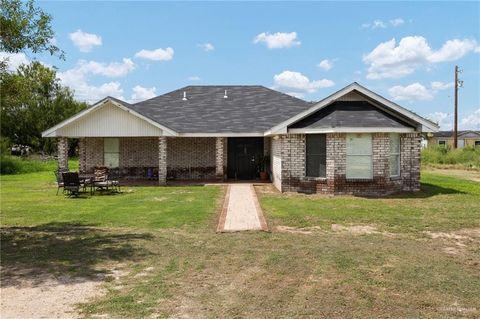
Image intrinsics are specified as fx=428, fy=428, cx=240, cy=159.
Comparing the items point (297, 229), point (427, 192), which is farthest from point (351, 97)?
point (297, 229)

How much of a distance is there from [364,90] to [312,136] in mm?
2908

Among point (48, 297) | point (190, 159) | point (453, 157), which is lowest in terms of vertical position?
point (48, 297)

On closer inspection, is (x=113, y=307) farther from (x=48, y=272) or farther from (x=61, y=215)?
(x=61, y=215)

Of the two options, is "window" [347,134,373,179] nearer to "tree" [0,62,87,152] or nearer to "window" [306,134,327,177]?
"window" [306,134,327,177]

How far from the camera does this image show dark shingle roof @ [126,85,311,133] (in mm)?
23156

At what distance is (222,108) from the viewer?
25.9 meters

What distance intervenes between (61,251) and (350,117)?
12.2m

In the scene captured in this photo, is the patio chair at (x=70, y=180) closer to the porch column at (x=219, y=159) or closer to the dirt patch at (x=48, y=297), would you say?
the porch column at (x=219, y=159)

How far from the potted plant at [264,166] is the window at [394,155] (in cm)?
767

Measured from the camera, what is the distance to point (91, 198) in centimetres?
1667

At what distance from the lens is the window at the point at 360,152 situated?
1675 centimetres

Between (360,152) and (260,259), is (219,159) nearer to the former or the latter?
(360,152)

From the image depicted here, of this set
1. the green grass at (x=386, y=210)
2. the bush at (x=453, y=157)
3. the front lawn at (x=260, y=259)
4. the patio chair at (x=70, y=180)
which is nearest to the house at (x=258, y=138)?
the green grass at (x=386, y=210)

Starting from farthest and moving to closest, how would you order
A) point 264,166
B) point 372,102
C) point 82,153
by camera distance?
point 82,153
point 264,166
point 372,102
